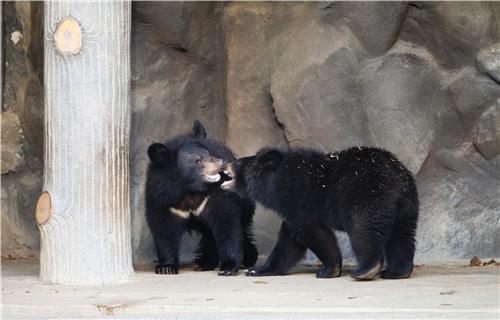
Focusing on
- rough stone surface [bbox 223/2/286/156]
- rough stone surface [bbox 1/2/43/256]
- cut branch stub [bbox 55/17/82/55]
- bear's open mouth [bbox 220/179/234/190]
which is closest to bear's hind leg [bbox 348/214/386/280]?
bear's open mouth [bbox 220/179/234/190]

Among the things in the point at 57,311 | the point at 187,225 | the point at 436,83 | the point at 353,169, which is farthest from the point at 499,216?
the point at 57,311

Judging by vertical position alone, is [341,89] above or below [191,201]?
above

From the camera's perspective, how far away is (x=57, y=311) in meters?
7.00

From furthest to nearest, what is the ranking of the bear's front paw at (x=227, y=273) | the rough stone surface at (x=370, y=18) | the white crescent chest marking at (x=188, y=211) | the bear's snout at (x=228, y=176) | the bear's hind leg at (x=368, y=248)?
the rough stone surface at (x=370, y=18)
the white crescent chest marking at (x=188, y=211)
the bear's snout at (x=228, y=176)
the bear's front paw at (x=227, y=273)
the bear's hind leg at (x=368, y=248)

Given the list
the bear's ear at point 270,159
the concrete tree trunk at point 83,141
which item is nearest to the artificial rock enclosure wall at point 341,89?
the bear's ear at point 270,159

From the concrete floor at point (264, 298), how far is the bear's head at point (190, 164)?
1.02 metres

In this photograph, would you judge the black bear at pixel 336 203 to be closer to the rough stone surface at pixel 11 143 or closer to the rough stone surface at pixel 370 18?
the rough stone surface at pixel 370 18

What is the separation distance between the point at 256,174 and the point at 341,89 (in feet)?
5.15

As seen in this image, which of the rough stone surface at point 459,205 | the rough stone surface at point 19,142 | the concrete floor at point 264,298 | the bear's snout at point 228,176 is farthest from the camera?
the rough stone surface at point 19,142

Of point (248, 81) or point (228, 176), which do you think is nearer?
point (228, 176)

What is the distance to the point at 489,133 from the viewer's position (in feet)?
31.0

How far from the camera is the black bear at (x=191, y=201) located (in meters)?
8.94

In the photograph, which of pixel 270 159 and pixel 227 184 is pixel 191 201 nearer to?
pixel 227 184

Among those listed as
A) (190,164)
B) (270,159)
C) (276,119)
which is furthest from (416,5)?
(190,164)
